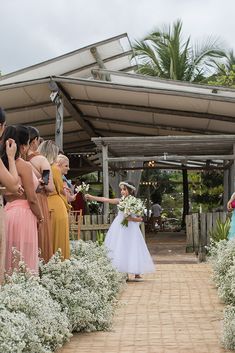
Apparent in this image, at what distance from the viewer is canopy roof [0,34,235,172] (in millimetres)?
15026

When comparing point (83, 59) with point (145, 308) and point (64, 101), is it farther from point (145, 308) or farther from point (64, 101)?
point (145, 308)

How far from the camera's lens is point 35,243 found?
665 cm

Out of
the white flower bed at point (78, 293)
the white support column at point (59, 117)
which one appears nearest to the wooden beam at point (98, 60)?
the white support column at point (59, 117)

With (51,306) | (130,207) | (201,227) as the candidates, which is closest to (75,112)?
(201,227)

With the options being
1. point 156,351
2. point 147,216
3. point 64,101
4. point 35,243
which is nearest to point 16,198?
point 35,243

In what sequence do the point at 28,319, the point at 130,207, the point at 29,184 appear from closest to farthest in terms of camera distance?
the point at 28,319
the point at 29,184
the point at 130,207

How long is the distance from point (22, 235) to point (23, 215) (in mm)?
186

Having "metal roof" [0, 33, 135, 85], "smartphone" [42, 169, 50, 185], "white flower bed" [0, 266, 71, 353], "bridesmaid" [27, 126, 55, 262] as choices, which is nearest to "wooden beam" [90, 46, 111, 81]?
"metal roof" [0, 33, 135, 85]

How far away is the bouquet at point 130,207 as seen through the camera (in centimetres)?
1155

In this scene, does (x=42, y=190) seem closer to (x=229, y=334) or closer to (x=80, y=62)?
(x=229, y=334)

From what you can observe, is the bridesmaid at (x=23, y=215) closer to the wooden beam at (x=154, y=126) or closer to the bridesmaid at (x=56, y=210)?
the bridesmaid at (x=56, y=210)

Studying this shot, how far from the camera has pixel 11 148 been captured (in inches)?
238

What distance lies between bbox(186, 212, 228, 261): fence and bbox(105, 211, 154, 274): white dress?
3.60m

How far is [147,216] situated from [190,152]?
36.4ft
